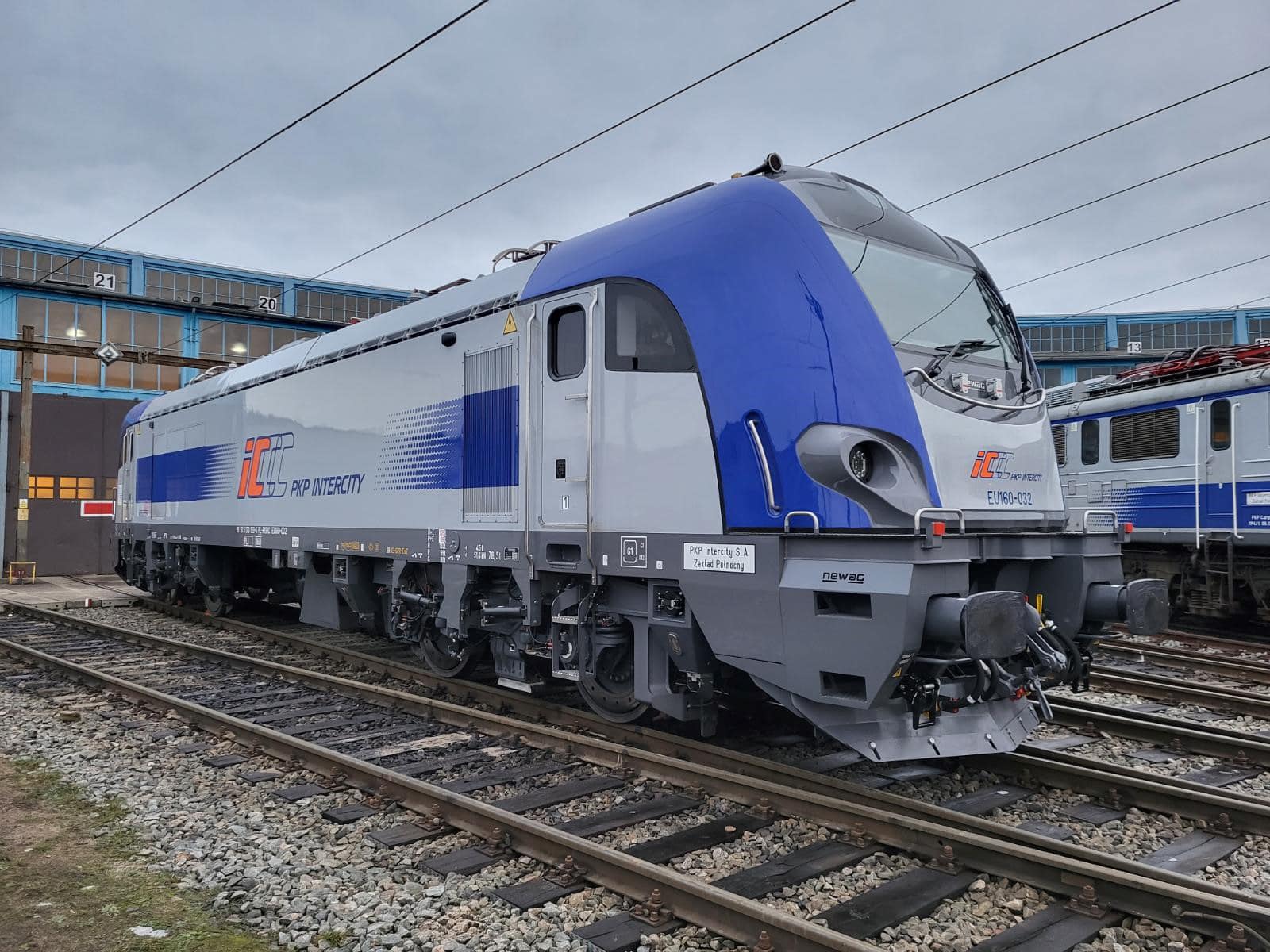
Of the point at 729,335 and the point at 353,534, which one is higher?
the point at 729,335

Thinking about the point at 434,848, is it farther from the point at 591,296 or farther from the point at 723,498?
the point at 591,296

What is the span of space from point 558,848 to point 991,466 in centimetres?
351

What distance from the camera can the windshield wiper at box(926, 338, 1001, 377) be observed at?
5988mm

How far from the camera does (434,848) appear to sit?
5.15m

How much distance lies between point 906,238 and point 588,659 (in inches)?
148

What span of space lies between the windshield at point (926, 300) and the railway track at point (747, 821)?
282cm

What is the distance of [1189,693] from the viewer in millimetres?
8734

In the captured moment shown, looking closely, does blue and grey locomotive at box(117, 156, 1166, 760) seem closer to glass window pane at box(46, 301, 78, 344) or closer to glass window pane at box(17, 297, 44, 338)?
glass window pane at box(46, 301, 78, 344)

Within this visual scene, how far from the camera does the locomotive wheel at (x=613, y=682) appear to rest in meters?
6.93

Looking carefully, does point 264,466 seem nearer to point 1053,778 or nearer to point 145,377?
point 1053,778

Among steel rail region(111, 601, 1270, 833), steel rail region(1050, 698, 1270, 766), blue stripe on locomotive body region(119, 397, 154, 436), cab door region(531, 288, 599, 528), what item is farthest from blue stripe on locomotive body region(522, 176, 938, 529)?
blue stripe on locomotive body region(119, 397, 154, 436)

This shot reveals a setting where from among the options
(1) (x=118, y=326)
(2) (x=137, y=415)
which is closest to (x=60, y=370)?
(1) (x=118, y=326)

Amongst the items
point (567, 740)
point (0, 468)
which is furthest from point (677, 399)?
point (0, 468)

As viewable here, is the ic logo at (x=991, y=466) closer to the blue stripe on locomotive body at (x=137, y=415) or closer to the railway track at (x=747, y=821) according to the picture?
the railway track at (x=747, y=821)
